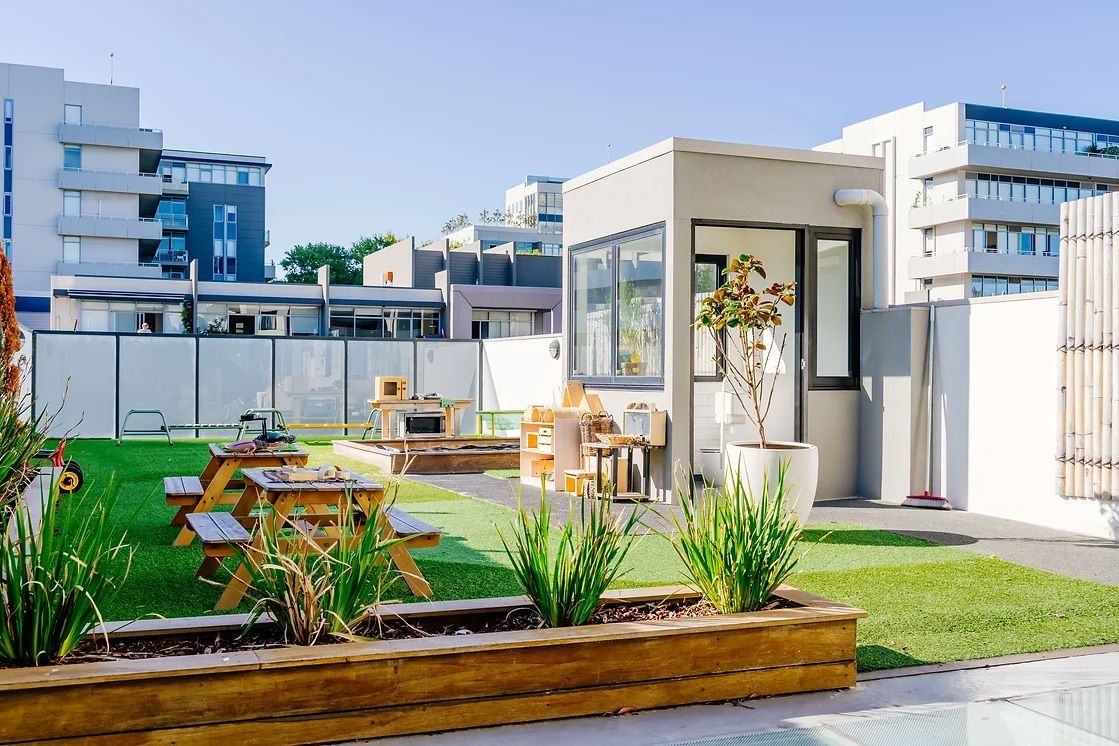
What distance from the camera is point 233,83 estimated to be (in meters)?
21.9

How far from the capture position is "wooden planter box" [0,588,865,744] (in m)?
2.98

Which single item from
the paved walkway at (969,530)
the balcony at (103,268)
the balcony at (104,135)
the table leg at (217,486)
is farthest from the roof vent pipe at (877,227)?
the balcony at (104,135)

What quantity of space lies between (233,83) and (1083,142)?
144 ft

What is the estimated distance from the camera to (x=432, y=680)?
3.36 m

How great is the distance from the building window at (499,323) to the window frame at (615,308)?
26.2 meters

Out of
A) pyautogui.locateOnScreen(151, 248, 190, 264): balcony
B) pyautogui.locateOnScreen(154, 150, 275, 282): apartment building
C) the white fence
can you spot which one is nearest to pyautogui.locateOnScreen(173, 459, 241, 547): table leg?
the white fence

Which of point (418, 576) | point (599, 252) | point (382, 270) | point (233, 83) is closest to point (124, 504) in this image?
point (418, 576)

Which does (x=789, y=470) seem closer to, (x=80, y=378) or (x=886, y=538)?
(x=886, y=538)

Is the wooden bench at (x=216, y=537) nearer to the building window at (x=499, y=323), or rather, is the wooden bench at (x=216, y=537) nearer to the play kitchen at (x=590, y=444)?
the play kitchen at (x=590, y=444)

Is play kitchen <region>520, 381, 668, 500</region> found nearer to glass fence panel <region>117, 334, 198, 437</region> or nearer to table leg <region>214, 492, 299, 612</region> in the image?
table leg <region>214, 492, 299, 612</region>

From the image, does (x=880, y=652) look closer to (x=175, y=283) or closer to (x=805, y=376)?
(x=805, y=376)

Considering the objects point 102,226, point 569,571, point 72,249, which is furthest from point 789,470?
point 72,249

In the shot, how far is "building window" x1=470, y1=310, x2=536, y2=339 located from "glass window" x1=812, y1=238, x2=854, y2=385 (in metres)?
27.9

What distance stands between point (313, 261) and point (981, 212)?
45.9 meters
